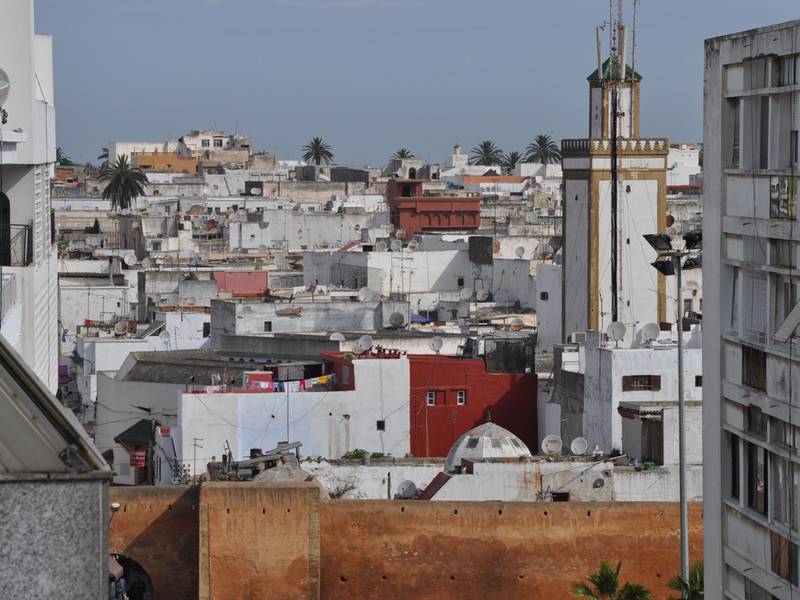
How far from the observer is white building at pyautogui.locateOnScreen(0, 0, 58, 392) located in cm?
1031

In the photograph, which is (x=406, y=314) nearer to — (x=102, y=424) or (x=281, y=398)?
(x=102, y=424)

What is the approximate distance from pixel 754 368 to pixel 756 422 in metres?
0.34

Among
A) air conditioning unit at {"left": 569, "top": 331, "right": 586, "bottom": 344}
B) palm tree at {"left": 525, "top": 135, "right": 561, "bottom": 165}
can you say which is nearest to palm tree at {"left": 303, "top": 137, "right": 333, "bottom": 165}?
palm tree at {"left": 525, "top": 135, "right": 561, "bottom": 165}

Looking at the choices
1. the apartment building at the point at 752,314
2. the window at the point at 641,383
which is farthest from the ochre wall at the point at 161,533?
the apartment building at the point at 752,314

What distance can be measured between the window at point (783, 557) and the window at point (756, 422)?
2.17ft

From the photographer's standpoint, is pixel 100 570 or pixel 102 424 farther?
pixel 102 424

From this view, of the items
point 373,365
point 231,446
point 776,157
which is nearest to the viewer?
point 776,157

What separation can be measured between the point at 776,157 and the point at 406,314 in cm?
3874

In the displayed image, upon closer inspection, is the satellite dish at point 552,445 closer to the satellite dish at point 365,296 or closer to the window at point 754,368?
the window at point 754,368

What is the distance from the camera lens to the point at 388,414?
1399 inches

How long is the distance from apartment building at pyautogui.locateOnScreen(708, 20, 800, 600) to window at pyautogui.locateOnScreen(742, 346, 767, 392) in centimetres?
1

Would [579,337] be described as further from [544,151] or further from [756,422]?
[544,151]

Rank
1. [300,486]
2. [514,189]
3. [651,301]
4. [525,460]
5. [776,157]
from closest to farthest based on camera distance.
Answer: [776,157] < [300,486] < [525,460] < [651,301] < [514,189]

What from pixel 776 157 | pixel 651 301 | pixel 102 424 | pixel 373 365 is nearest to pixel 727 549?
pixel 776 157
